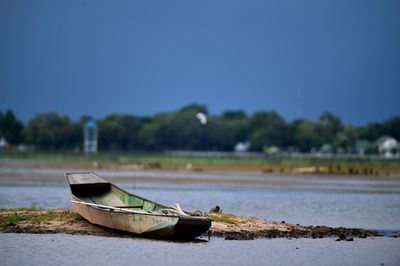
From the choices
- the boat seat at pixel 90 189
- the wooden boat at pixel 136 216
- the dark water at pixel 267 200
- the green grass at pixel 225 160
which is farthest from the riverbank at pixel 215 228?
the green grass at pixel 225 160

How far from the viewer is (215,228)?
111 ft

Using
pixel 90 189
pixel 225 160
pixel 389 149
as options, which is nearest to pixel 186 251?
pixel 90 189

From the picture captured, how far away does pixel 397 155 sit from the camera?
18612 cm

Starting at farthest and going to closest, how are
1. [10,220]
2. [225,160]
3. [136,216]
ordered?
[225,160], [10,220], [136,216]

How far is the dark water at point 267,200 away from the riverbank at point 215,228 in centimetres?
453

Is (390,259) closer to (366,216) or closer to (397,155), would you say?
(366,216)

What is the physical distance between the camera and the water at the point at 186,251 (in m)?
28.2

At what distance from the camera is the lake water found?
28.8m

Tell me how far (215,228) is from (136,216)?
3.87m

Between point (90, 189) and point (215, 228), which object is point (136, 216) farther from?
point (90, 189)

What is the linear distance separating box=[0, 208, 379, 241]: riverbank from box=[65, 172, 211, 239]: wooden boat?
0.49 meters

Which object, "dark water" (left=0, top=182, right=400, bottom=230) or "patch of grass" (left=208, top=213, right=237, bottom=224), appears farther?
"dark water" (left=0, top=182, right=400, bottom=230)

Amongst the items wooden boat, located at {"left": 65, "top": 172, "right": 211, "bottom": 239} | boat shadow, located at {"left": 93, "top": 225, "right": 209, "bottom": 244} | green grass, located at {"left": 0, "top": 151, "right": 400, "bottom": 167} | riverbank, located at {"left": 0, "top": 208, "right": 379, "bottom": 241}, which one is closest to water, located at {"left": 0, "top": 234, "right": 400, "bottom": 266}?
boat shadow, located at {"left": 93, "top": 225, "right": 209, "bottom": 244}

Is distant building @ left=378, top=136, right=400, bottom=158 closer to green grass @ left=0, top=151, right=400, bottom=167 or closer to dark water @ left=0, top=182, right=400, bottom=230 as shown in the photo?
green grass @ left=0, top=151, right=400, bottom=167
